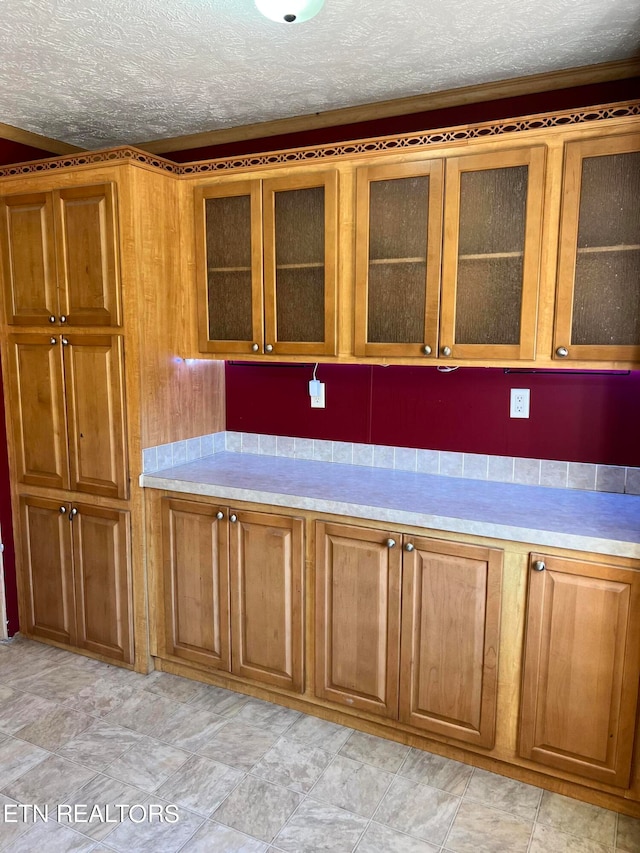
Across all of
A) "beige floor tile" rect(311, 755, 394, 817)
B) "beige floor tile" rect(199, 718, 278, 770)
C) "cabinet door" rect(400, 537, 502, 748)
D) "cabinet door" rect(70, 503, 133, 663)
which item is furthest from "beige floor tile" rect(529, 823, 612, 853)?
"cabinet door" rect(70, 503, 133, 663)

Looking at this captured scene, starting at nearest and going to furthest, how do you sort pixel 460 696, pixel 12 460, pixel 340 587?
pixel 460 696
pixel 340 587
pixel 12 460

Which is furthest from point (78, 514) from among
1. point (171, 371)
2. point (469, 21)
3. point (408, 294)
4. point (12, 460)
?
point (469, 21)

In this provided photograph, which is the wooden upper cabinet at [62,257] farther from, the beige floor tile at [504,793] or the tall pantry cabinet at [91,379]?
the beige floor tile at [504,793]

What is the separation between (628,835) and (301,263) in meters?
2.29

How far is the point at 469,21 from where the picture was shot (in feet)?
6.32

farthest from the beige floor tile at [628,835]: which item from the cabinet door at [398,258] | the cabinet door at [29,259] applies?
the cabinet door at [29,259]

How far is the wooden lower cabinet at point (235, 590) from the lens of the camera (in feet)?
8.05

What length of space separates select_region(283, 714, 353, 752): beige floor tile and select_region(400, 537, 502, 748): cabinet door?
29cm

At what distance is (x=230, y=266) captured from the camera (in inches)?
106

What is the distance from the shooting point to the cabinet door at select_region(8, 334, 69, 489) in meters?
2.78

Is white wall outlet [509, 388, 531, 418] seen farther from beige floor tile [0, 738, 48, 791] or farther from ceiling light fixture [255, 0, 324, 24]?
beige floor tile [0, 738, 48, 791]

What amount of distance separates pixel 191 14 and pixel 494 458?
76.5 inches

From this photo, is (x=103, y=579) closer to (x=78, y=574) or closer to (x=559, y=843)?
(x=78, y=574)

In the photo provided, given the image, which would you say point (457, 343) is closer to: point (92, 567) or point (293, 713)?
point (293, 713)
